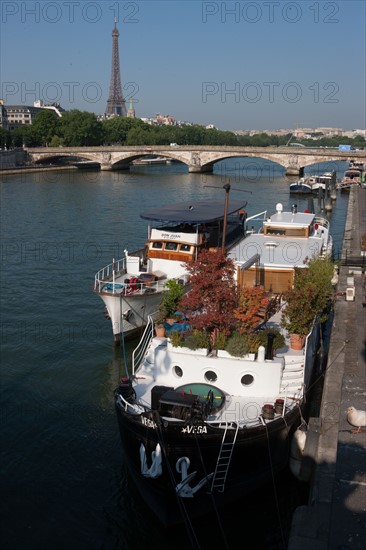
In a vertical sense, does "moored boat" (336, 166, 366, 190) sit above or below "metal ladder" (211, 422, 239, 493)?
above

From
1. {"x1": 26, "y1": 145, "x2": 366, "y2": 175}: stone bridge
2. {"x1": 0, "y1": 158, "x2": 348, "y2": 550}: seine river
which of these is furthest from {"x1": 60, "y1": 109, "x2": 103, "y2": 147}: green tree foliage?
{"x1": 0, "y1": 158, "x2": 348, "y2": 550}: seine river

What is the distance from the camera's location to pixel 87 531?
417 inches

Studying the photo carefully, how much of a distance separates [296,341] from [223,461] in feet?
12.8

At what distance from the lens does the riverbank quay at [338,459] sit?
8.06m

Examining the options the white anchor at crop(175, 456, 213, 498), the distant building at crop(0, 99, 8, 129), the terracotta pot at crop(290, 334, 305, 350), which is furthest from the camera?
the distant building at crop(0, 99, 8, 129)

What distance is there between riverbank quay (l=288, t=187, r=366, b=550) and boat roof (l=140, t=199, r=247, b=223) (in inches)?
248

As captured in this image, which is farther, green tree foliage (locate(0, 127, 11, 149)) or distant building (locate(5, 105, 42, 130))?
distant building (locate(5, 105, 42, 130))

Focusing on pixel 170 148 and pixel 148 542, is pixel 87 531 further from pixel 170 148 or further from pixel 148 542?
pixel 170 148

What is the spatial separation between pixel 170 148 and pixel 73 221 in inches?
1874

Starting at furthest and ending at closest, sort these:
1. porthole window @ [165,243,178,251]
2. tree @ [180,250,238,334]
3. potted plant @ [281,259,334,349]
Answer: porthole window @ [165,243,178,251] < potted plant @ [281,259,334,349] < tree @ [180,250,238,334]

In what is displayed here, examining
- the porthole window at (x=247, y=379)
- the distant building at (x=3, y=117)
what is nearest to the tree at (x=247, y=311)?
the porthole window at (x=247, y=379)

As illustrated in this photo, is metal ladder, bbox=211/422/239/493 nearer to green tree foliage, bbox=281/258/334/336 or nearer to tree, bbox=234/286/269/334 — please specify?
tree, bbox=234/286/269/334

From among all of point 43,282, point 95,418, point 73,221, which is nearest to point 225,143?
point 73,221

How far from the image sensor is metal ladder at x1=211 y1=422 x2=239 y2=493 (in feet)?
33.8
